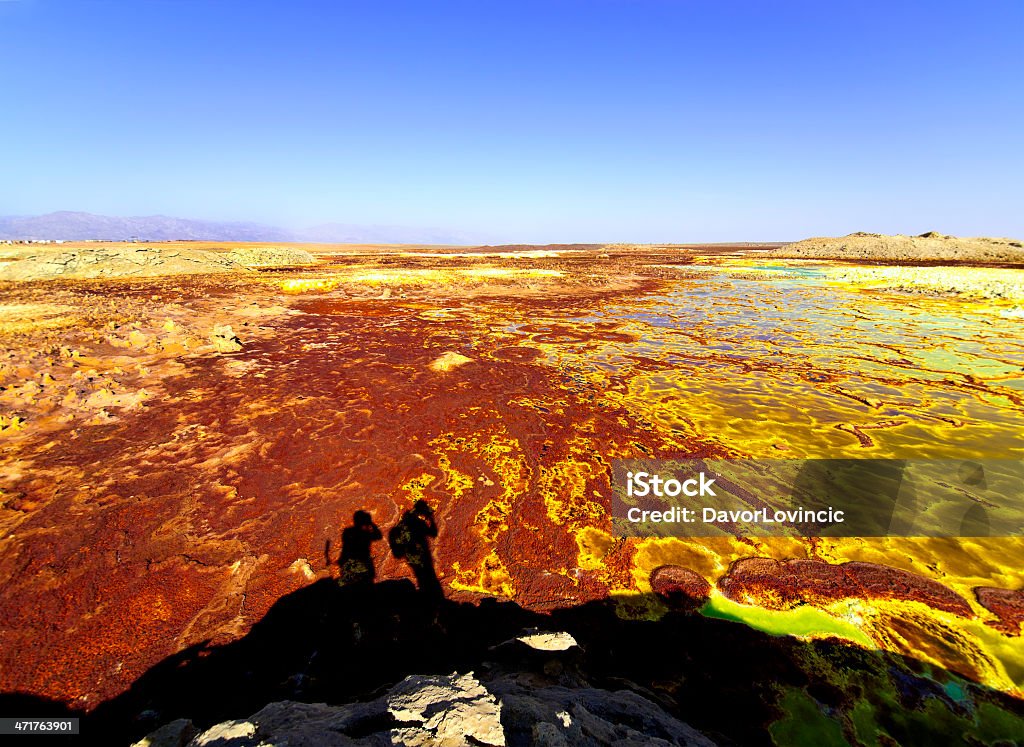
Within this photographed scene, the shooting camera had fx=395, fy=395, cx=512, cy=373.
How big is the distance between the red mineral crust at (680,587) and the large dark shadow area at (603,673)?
0.15 meters

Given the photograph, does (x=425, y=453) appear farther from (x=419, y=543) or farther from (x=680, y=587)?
(x=680, y=587)

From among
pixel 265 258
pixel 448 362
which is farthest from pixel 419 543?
pixel 265 258

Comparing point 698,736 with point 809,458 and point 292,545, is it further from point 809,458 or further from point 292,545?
point 809,458

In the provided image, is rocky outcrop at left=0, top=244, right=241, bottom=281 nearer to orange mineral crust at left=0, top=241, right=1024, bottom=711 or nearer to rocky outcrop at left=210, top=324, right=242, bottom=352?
orange mineral crust at left=0, top=241, right=1024, bottom=711

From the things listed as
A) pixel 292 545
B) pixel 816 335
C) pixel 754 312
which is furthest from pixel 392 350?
pixel 754 312

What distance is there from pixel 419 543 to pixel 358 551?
1.95ft

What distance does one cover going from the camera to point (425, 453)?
571 centimetres

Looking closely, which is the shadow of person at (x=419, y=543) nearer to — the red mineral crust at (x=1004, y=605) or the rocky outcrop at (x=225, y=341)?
the red mineral crust at (x=1004, y=605)

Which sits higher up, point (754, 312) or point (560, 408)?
A: point (754, 312)

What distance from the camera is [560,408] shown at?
7203mm

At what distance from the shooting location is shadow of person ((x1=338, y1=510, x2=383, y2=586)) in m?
3.65

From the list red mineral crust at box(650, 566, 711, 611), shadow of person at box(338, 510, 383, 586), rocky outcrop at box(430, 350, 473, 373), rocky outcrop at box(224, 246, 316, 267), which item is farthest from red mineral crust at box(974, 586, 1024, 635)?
rocky outcrop at box(224, 246, 316, 267)

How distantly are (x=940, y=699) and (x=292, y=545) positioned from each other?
5.32 metres

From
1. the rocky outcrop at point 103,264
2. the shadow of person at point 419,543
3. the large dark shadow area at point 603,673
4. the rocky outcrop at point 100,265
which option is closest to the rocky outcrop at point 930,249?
the large dark shadow area at point 603,673
